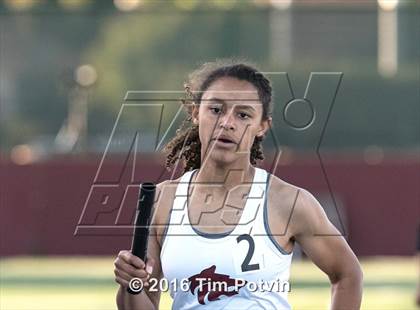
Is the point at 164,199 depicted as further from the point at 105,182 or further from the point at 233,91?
the point at 105,182

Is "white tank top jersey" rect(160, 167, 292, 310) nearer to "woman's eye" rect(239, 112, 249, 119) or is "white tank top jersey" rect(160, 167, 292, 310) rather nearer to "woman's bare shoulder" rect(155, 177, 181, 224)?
"woman's bare shoulder" rect(155, 177, 181, 224)

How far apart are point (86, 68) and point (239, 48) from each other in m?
3.30

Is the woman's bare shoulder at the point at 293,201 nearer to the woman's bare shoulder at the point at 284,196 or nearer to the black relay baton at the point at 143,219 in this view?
the woman's bare shoulder at the point at 284,196

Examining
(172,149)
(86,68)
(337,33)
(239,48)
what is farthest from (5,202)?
(172,149)

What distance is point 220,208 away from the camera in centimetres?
564

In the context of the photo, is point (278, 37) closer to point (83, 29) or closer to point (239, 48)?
point (239, 48)

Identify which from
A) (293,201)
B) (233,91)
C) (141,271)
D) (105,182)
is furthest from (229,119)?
(105,182)

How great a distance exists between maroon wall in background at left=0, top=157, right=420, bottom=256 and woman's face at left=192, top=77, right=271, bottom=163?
19.6m

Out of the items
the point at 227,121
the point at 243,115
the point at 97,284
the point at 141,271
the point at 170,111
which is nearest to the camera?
the point at 141,271

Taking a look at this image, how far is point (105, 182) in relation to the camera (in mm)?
25438

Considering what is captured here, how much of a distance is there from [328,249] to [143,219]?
36.1 inches

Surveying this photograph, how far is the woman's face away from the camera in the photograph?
218 inches

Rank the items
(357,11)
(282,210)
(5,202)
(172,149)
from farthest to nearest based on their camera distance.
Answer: (357,11) < (5,202) < (172,149) < (282,210)

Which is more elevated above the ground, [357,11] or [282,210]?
[357,11]
